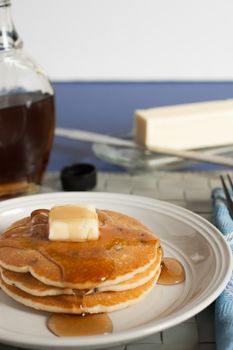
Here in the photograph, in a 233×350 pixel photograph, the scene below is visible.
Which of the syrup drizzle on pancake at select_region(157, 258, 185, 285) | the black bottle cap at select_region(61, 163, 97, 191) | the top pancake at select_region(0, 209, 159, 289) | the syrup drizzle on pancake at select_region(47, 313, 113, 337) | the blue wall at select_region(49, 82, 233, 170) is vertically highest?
the top pancake at select_region(0, 209, 159, 289)

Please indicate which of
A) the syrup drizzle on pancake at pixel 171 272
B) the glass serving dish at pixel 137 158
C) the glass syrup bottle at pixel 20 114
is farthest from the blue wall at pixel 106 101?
the syrup drizzle on pancake at pixel 171 272

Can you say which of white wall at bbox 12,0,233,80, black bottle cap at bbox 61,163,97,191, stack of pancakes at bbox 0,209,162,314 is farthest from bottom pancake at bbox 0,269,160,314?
white wall at bbox 12,0,233,80

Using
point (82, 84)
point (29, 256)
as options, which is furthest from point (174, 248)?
point (82, 84)

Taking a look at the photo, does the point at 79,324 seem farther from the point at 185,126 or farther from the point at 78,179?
the point at 185,126

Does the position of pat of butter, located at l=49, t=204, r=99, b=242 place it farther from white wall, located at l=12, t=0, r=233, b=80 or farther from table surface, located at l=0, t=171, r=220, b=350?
white wall, located at l=12, t=0, r=233, b=80

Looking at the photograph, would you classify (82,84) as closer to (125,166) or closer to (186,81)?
(186,81)

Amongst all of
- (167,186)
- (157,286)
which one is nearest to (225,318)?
(157,286)

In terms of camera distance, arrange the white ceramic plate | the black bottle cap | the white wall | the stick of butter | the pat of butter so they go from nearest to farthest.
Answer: the white ceramic plate, the pat of butter, the black bottle cap, the stick of butter, the white wall
